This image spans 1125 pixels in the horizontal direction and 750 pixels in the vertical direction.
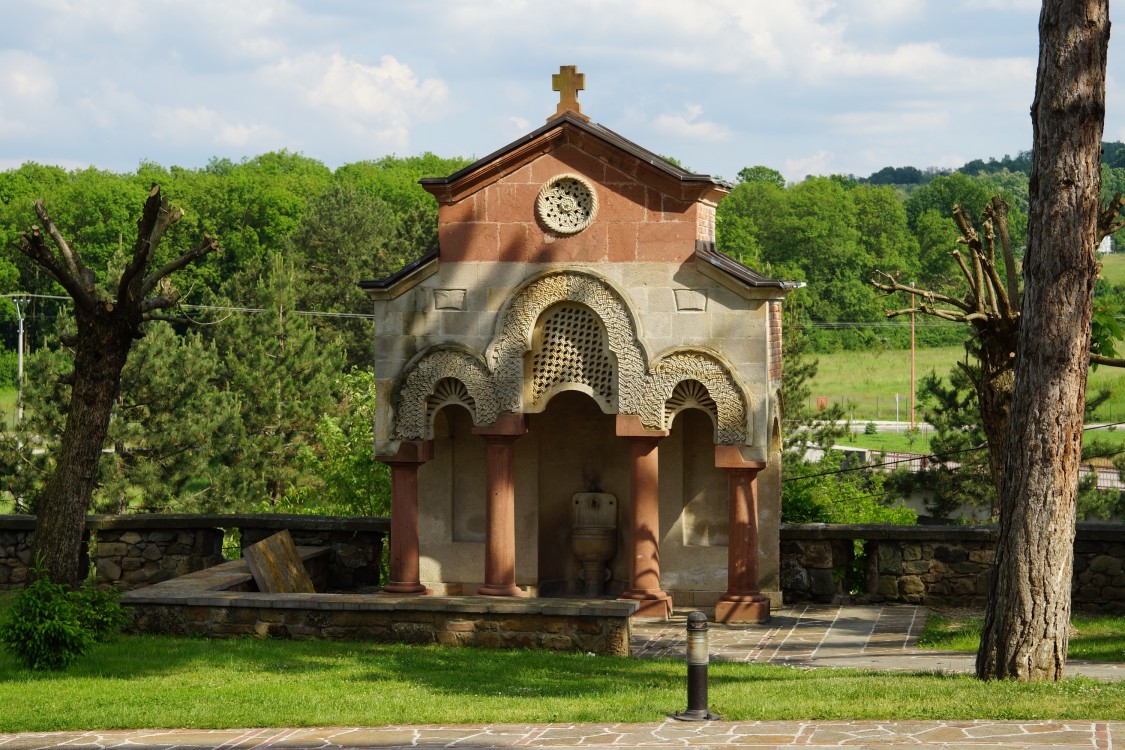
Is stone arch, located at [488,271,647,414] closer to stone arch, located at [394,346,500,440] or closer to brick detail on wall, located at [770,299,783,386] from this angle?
stone arch, located at [394,346,500,440]

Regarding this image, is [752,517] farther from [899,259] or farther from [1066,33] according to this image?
[899,259]

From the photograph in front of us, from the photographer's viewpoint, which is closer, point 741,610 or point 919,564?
point 741,610

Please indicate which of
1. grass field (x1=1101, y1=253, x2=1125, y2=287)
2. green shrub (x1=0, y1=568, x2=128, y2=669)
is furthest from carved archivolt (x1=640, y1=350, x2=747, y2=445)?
grass field (x1=1101, y1=253, x2=1125, y2=287)

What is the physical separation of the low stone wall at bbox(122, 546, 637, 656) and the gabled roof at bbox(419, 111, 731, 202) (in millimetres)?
4998

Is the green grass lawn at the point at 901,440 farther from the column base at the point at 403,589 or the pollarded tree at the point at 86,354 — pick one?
the pollarded tree at the point at 86,354

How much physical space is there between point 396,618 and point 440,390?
3.89 metres

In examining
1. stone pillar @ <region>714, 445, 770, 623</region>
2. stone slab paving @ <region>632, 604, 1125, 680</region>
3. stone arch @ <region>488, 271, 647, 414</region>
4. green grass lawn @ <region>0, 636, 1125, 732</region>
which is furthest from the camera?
stone arch @ <region>488, 271, 647, 414</region>

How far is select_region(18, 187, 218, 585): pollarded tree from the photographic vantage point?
15109mm

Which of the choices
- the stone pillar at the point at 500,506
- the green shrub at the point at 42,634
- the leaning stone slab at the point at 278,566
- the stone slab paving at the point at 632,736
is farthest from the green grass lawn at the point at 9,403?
the stone slab paving at the point at 632,736

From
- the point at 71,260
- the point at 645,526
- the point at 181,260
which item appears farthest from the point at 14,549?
the point at 645,526

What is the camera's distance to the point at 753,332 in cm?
1659

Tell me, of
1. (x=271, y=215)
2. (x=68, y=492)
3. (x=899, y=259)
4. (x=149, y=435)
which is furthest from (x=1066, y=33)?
(x=899, y=259)

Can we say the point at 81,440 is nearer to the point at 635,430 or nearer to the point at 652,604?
the point at 635,430

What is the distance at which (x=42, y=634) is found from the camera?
12711 mm
